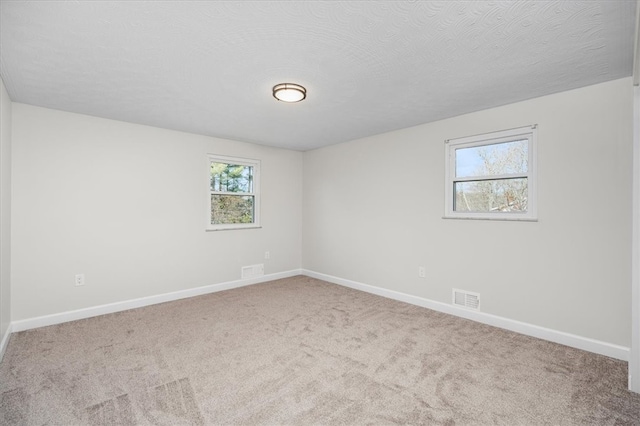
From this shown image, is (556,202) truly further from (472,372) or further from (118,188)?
(118,188)

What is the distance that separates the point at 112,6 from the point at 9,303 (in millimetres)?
3169

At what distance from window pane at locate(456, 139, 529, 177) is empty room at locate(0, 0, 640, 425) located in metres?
0.02

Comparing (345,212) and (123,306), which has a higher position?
(345,212)

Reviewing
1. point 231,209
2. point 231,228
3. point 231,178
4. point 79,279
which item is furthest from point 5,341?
point 231,178

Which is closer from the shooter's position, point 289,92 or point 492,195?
point 289,92

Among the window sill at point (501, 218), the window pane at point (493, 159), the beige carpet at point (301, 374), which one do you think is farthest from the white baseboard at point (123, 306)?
the window pane at point (493, 159)

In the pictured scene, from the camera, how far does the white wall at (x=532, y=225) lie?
2656 mm

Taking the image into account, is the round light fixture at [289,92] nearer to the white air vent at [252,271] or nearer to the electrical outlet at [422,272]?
the electrical outlet at [422,272]

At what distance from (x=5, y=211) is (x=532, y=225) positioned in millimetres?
5082

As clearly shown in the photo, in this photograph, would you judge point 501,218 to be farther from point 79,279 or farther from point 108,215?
point 79,279

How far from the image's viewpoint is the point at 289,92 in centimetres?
279

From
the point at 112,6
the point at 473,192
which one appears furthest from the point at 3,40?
the point at 473,192

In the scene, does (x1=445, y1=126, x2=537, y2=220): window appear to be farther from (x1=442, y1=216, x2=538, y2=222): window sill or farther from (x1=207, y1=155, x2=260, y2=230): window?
(x1=207, y1=155, x2=260, y2=230): window

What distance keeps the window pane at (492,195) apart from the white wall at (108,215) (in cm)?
327
